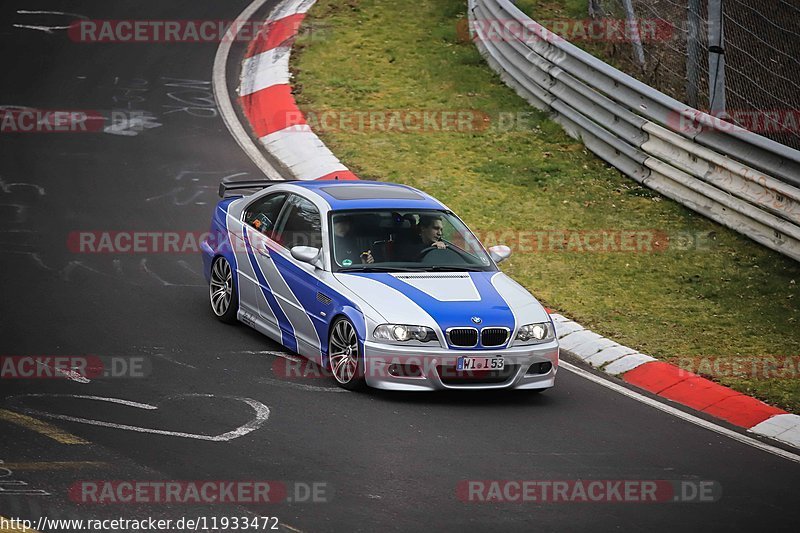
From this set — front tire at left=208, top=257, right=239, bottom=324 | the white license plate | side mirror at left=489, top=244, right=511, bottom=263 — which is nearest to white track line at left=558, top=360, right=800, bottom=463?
side mirror at left=489, top=244, right=511, bottom=263

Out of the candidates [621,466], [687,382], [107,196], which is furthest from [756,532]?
[107,196]

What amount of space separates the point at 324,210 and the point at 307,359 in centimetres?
133

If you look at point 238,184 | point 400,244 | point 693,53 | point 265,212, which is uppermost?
point 693,53

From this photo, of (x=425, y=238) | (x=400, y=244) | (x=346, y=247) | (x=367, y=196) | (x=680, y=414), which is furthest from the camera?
(x=367, y=196)

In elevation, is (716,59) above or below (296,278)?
above

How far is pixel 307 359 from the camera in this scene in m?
10.7

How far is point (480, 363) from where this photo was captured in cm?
976

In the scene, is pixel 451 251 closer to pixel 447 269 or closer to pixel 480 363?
pixel 447 269

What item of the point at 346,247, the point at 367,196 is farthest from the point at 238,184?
the point at 346,247

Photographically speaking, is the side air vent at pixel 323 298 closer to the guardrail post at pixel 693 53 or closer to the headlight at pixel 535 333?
the headlight at pixel 535 333

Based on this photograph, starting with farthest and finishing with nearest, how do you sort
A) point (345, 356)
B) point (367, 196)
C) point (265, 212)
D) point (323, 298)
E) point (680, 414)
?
1. point (265, 212)
2. point (367, 196)
3. point (323, 298)
4. point (680, 414)
5. point (345, 356)

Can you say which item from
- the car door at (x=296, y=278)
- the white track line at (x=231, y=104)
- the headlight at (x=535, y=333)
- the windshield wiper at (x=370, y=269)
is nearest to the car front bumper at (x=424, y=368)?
the headlight at (x=535, y=333)

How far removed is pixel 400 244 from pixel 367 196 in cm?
72

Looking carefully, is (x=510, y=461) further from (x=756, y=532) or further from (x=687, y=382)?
(x=687, y=382)
